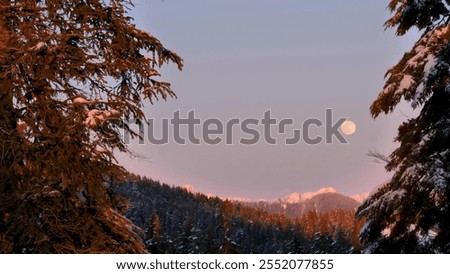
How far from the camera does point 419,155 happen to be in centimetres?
842

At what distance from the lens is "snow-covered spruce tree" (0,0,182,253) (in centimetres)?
620

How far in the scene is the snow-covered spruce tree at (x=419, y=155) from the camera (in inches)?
321

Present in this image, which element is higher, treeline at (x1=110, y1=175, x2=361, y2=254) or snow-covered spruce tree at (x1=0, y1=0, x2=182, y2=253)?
treeline at (x1=110, y1=175, x2=361, y2=254)

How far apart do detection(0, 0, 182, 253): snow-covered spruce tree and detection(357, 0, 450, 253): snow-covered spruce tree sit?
4157mm

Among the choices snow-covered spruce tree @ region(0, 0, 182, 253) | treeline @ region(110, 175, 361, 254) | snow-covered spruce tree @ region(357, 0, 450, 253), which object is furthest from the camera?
treeline @ region(110, 175, 361, 254)

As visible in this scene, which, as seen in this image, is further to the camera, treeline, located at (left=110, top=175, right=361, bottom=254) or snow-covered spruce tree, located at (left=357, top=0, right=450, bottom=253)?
treeline, located at (left=110, top=175, right=361, bottom=254)

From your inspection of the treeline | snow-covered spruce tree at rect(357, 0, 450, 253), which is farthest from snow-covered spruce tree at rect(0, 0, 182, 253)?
Result: the treeline

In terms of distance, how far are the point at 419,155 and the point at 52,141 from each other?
5.38 meters

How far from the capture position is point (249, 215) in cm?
18250

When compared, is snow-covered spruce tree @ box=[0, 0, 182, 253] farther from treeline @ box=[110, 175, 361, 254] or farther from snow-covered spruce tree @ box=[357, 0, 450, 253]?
treeline @ box=[110, 175, 361, 254]

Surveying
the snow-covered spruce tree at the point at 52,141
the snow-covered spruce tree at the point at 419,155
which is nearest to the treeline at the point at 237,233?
the snow-covered spruce tree at the point at 419,155
